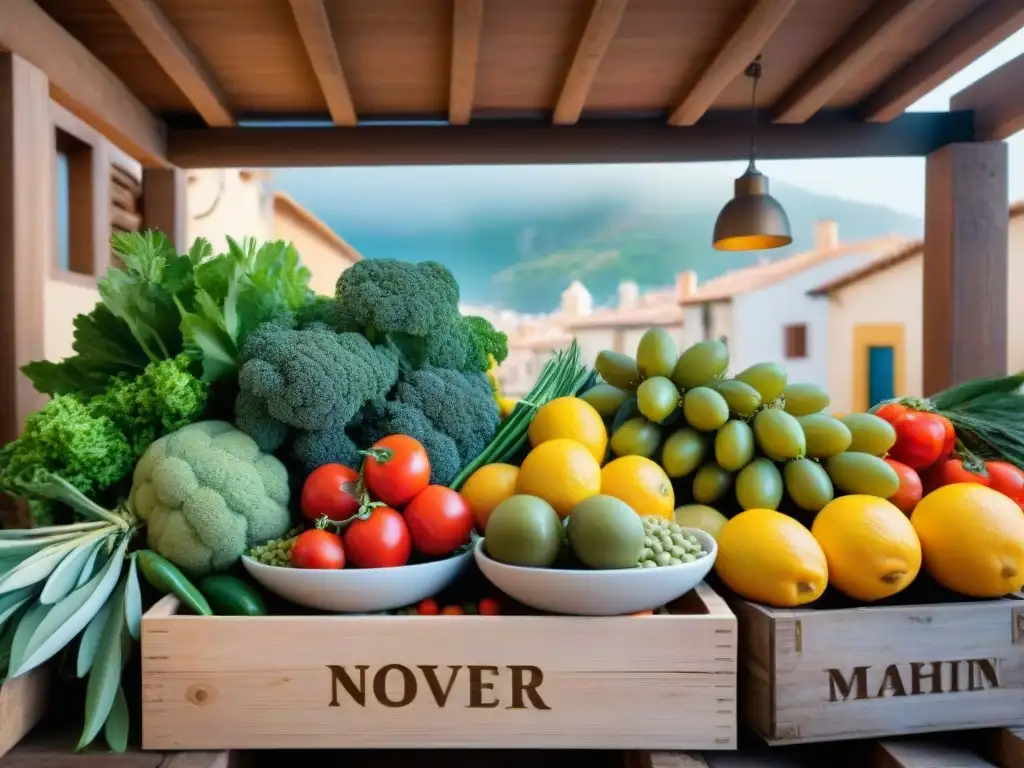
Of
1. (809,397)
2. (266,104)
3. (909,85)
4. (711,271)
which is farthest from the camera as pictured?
(711,271)

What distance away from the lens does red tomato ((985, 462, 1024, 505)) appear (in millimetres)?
838

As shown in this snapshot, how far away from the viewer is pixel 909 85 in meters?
2.52

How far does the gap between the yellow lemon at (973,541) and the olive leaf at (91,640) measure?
2.75 feet

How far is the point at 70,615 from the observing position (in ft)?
2.15

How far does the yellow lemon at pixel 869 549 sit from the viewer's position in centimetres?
67

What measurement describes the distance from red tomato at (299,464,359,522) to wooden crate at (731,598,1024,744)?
1.41 ft

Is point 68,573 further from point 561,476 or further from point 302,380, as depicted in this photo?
point 561,476

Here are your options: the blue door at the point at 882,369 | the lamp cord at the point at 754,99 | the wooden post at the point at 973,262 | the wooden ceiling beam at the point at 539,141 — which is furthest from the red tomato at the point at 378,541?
the blue door at the point at 882,369

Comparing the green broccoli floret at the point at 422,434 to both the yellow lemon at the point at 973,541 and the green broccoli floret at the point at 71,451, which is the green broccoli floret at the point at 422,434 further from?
the yellow lemon at the point at 973,541

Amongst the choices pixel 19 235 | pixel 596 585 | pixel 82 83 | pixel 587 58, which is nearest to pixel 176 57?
pixel 82 83

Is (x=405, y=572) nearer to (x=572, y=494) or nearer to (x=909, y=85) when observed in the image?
(x=572, y=494)

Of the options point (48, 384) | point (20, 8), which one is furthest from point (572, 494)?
point (20, 8)

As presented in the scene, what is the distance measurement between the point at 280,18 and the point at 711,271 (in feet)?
27.6

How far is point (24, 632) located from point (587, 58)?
2177mm
